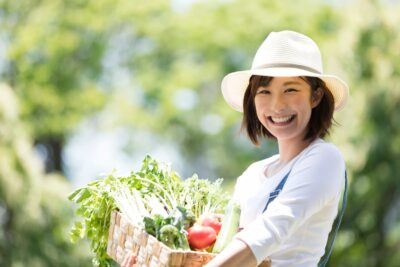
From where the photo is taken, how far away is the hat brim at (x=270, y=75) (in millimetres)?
2588

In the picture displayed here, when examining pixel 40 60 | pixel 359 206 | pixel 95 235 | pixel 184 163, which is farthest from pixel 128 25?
pixel 95 235

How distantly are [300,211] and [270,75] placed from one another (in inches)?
18.2

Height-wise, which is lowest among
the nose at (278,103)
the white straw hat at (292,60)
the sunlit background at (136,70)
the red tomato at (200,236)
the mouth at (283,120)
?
the red tomato at (200,236)

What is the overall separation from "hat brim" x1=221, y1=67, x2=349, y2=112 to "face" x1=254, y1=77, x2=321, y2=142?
1.6 inches

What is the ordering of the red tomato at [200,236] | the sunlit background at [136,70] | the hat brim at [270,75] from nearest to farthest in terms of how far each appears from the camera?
1. the red tomato at [200,236]
2. the hat brim at [270,75]
3. the sunlit background at [136,70]

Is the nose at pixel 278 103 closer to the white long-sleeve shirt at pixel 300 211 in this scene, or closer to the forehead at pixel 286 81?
the forehead at pixel 286 81

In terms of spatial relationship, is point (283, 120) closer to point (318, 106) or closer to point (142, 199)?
point (318, 106)

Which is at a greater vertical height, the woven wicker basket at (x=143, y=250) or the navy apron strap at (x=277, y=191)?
the navy apron strap at (x=277, y=191)

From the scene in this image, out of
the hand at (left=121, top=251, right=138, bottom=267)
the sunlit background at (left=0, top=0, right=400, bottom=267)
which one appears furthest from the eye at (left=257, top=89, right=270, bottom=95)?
the sunlit background at (left=0, top=0, right=400, bottom=267)

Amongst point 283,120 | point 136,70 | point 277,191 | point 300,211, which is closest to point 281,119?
point 283,120

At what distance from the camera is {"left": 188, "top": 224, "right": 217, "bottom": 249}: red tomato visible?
97.4 inches

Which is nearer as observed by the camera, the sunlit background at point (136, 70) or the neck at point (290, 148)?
the neck at point (290, 148)

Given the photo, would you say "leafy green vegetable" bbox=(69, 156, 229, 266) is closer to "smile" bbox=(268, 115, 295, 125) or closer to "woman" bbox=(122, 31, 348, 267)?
"woman" bbox=(122, 31, 348, 267)

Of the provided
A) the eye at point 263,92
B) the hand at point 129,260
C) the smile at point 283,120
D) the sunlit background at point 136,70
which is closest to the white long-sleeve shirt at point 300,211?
the smile at point 283,120
